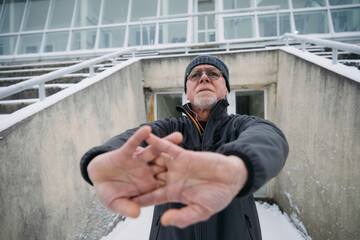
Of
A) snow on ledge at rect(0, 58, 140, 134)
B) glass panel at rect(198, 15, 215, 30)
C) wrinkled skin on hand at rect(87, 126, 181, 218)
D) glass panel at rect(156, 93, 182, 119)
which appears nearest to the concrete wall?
glass panel at rect(156, 93, 182, 119)

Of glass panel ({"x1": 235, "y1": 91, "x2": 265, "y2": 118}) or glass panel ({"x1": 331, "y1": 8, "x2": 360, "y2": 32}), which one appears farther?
glass panel ({"x1": 331, "y1": 8, "x2": 360, "y2": 32})

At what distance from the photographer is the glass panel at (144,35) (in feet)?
22.6

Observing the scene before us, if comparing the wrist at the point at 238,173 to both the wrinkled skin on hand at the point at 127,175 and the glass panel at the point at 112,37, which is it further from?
the glass panel at the point at 112,37

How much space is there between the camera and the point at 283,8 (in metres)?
6.71

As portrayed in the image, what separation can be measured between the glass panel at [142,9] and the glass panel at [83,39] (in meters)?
1.64

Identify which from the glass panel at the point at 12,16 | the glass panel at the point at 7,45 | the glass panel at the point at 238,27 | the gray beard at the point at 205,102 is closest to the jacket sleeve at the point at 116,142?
the gray beard at the point at 205,102

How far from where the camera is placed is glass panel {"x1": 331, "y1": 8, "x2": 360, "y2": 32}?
6008 mm

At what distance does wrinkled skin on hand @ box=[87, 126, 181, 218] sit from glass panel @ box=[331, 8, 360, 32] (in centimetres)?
803

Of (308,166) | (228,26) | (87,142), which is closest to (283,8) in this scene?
(228,26)

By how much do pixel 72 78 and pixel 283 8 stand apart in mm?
7135

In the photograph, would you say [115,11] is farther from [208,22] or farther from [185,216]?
[185,216]

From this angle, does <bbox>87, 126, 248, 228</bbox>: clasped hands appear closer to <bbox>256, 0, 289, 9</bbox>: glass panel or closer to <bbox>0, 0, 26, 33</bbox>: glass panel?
<bbox>256, 0, 289, 9</bbox>: glass panel

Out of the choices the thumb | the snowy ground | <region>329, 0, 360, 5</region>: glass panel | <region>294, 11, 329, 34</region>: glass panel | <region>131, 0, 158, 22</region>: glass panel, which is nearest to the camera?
the thumb

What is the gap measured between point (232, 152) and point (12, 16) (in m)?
10.8
